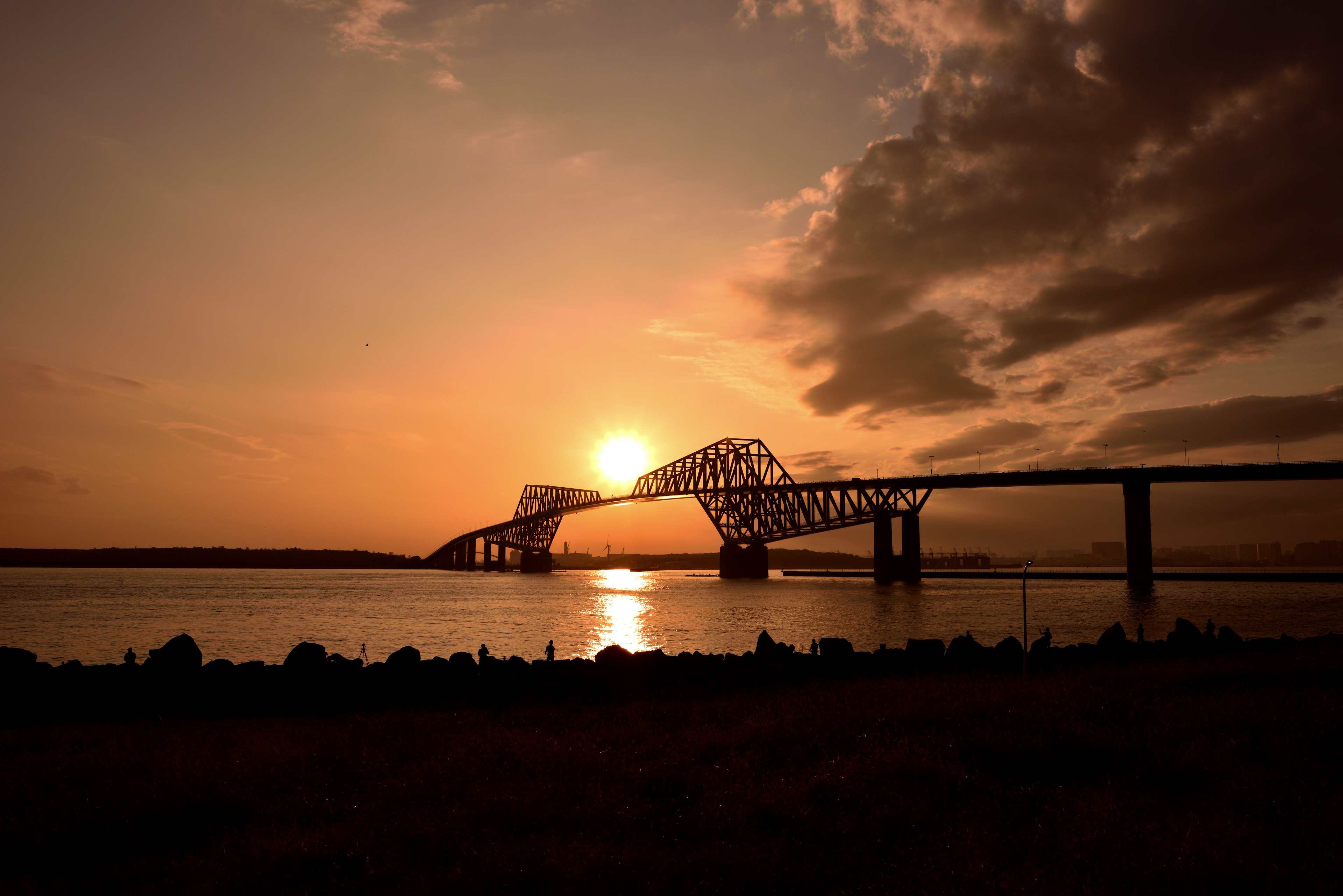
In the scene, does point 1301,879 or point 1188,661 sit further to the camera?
point 1188,661

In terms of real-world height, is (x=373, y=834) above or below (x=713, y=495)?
below

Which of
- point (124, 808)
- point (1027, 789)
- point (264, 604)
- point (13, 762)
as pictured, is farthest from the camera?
point (264, 604)

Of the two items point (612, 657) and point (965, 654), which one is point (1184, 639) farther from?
point (612, 657)

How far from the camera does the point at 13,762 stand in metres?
10.2

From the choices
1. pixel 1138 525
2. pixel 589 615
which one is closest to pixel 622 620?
pixel 589 615

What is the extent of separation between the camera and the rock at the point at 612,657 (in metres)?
19.4

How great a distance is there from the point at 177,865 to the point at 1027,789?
8.63 meters

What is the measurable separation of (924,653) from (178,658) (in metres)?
18.0

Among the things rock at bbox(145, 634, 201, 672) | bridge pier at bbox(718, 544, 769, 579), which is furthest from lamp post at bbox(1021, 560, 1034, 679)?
bridge pier at bbox(718, 544, 769, 579)

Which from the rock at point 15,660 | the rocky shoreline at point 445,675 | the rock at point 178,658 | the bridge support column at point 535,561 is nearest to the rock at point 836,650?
the rocky shoreline at point 445,675

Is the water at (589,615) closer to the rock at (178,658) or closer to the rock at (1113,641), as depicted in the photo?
the rock at (1113,641)

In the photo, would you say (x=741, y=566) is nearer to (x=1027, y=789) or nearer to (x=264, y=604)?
(x=264, y=604)

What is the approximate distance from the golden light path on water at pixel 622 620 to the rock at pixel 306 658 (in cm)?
776

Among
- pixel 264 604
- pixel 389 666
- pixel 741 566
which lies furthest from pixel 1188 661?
pixel 741 566
